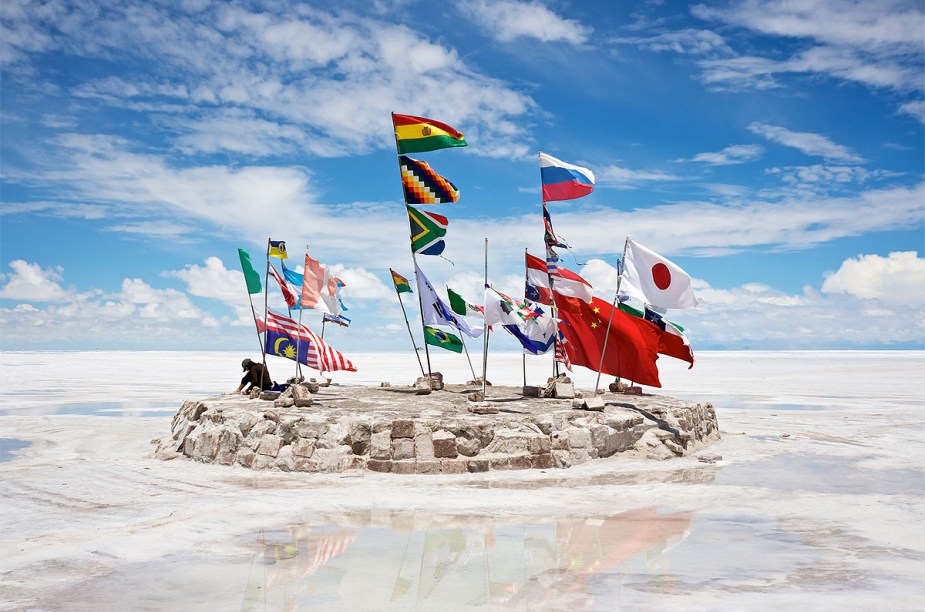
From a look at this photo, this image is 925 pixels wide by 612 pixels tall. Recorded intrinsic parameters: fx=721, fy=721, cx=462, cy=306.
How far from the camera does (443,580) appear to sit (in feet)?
21.0

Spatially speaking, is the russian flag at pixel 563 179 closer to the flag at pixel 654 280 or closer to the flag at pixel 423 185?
Result: the flag at pixel 654 280

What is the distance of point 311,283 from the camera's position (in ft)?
57.5

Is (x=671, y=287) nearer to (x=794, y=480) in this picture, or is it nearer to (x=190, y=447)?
(x=794, y=480)

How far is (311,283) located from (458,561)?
11577mm

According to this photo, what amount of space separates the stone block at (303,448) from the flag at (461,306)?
6.44 m

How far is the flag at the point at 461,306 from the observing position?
57.4 feet

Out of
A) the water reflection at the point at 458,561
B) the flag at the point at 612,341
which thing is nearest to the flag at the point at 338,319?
the flag at the point at 612,341

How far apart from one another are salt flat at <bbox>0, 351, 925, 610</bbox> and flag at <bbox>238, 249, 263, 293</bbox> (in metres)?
4.61

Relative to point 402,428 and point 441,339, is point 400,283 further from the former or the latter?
point 402,428

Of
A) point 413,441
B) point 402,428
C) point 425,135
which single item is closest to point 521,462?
point 413,441

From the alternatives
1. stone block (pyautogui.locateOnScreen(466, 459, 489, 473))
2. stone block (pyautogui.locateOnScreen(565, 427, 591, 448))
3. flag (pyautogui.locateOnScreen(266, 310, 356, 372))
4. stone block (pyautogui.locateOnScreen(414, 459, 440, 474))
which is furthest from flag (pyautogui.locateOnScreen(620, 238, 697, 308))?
flag (pyautogui.locateOnScreen(266, 310, 356, 372))

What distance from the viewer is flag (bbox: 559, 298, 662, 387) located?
1470cm

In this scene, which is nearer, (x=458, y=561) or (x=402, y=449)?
(x=458, y=561)

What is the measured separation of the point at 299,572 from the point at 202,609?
1.10 meters
